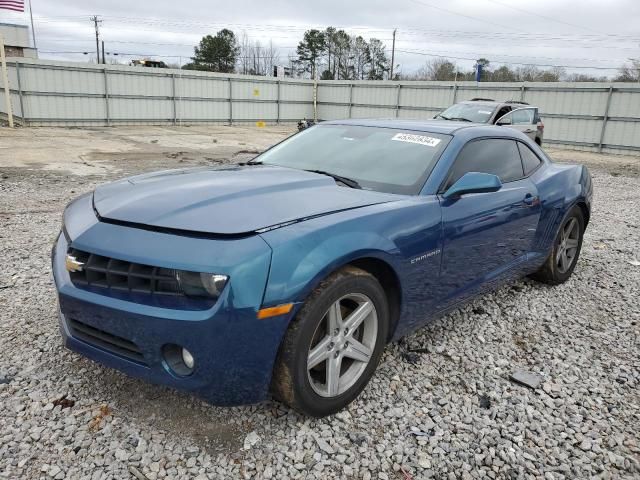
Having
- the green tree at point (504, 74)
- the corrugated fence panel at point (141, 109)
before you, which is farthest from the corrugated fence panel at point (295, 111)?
the green tree at point (504, 74)

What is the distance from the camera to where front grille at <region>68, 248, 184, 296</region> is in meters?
2.14

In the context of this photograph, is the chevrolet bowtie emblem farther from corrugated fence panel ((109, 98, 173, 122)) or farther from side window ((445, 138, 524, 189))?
corrugated fence panel ((109, 98, 173, 122))

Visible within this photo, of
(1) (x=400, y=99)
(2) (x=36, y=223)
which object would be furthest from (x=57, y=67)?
(2) (x=36, y=223)

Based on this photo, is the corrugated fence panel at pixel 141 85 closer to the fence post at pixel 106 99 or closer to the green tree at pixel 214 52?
the fence post at pixel 106 99

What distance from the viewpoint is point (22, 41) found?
40.1 meters

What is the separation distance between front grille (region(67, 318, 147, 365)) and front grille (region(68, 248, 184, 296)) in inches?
8.4

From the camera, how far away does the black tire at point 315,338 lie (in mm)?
2229

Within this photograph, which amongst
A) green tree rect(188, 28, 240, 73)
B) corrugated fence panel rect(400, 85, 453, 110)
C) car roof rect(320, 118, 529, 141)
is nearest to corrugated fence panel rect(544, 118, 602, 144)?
corrugated fence panel rect(400, 85, 453, 110)

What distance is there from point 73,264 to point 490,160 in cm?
287

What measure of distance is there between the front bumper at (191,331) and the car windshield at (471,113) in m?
12.0

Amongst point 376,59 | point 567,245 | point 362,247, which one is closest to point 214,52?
point 376,59

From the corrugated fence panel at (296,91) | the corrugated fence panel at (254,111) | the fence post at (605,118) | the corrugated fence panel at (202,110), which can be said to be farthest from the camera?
the corrugated fence panel at (296,91)

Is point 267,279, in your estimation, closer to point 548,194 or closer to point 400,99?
point 548,194

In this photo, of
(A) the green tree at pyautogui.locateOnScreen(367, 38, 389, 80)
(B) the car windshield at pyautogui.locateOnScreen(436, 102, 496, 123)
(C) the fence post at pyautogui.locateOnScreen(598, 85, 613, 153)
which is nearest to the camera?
(B) the car windshield at pyautogui.locateOnScreen(436, 102, 496, 123)
